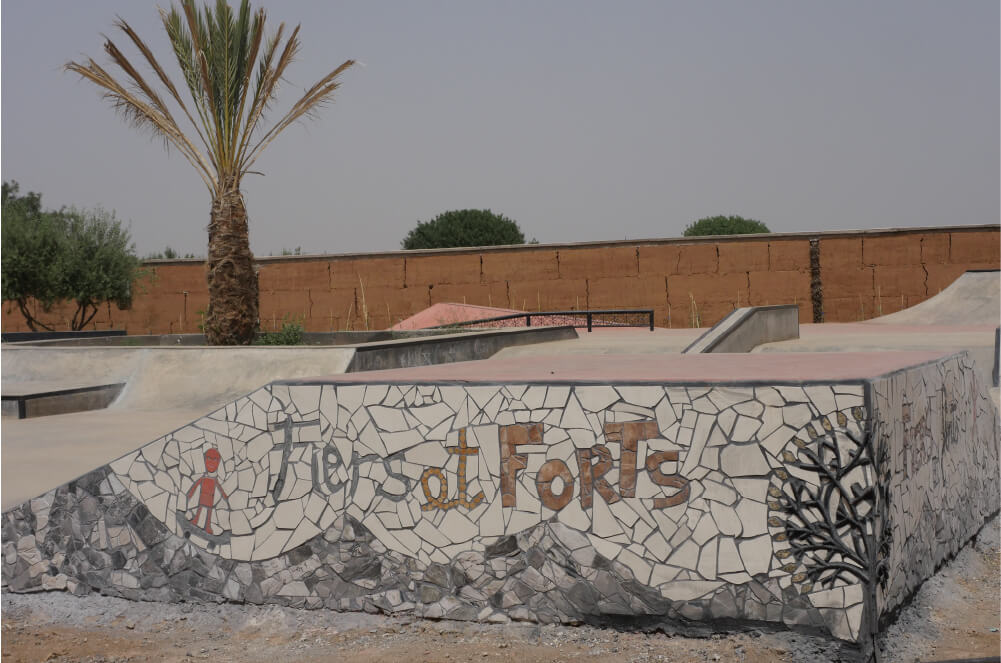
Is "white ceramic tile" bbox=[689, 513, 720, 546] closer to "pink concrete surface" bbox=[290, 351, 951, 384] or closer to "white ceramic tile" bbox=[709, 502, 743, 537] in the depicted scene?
"white ceramic tile" bbox=[709, 502, 743, 537]

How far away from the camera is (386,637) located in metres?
5.92

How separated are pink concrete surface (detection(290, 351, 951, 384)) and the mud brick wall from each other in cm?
1818

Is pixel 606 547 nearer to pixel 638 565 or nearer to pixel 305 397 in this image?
pixel 638 565

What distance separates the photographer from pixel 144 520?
683cm

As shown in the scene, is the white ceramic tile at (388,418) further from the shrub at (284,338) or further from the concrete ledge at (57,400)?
the shrub at (284,338)

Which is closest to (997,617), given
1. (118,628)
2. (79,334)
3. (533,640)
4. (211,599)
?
(533,640)

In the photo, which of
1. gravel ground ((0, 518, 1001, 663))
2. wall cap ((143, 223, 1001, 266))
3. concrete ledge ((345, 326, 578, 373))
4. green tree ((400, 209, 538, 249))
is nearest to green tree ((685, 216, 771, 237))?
green tree ((400, 209, 538, 249))

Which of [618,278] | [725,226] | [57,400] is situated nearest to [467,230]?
[725,226]

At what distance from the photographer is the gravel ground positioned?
17.9 ft

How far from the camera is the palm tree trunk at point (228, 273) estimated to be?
47.8ft

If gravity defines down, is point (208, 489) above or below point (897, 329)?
below

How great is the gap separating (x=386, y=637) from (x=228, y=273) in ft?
31.5

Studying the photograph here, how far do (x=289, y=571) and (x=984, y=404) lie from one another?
233 inches

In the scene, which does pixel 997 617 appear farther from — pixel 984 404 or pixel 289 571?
pixel 289 571
